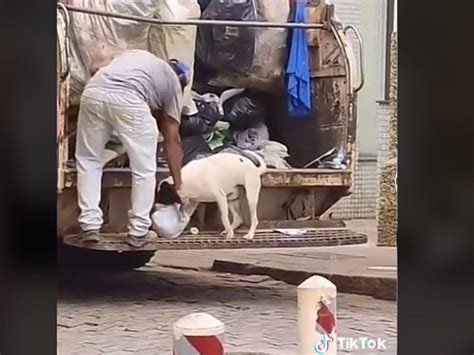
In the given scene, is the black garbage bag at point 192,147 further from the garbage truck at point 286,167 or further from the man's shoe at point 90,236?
the man's shoe at point 90,236

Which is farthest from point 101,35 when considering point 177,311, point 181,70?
point 177,311

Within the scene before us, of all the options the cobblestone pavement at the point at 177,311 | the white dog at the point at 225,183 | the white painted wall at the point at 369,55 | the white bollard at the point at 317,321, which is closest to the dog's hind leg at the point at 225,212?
the white dog at the point at 225,183

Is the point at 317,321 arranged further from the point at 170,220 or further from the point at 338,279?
the point at 170,220

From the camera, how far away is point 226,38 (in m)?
1.78

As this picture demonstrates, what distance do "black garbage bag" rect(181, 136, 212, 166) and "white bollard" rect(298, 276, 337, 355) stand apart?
0.39 meters

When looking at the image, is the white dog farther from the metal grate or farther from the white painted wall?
the white painted wall

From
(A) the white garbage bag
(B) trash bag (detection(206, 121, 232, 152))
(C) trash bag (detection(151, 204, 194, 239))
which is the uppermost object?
(A) the white garbage bag

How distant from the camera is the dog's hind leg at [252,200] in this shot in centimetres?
179

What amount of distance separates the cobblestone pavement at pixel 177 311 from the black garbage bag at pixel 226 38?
0.48m

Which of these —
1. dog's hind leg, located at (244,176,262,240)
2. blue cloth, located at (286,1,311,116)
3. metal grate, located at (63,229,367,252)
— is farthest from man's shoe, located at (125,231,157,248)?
blue cloth, located at (286,1,311,116)

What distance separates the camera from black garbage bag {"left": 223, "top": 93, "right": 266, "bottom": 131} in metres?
1.78

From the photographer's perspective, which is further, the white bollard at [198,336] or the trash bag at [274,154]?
the trash bag at [274,154]

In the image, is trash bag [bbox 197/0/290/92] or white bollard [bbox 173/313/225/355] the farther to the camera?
trash bag [bbox 197/0/290/92]

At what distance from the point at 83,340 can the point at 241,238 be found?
1.38ft
